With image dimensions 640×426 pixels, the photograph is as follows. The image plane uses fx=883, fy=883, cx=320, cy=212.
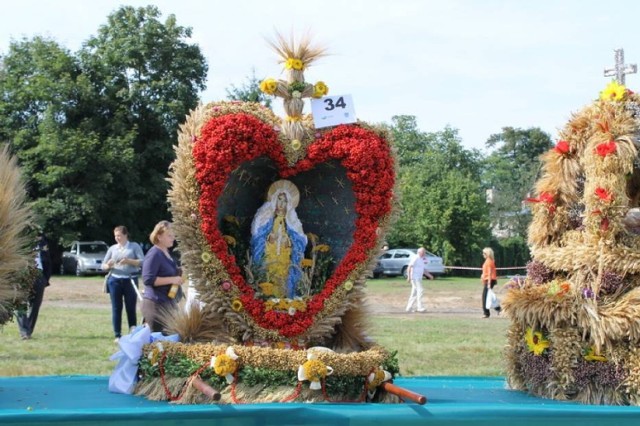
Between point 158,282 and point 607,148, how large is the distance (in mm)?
3696

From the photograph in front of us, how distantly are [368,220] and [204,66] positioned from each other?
24.4m

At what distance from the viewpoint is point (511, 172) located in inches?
2242

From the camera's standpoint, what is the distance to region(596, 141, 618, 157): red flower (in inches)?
254

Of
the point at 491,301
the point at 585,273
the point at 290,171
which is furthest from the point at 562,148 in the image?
the point at 491,301

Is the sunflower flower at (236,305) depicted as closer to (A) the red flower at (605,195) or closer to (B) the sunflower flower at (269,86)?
(B) the sunflower flower at (269,86)

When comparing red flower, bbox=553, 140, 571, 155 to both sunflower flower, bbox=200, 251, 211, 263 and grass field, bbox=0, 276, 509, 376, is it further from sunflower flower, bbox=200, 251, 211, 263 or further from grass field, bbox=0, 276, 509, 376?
sunflower flower, bbox=200, 251, 211, 263

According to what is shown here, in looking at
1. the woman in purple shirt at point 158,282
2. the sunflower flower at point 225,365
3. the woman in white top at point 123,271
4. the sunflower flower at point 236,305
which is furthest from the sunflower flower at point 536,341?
the woman in white top at point 123,271

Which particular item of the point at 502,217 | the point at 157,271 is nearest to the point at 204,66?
the point at 502,217

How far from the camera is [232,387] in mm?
5805

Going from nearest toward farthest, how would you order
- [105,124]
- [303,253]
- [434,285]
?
[303,253], [434,285], [105,124]

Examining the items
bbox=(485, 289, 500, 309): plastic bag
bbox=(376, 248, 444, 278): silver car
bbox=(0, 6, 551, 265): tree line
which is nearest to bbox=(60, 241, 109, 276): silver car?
bbox=(0, 6, 551, 265): tree line

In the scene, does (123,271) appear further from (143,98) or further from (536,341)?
(143,98)

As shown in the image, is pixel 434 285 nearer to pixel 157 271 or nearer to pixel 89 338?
pixel 89 338

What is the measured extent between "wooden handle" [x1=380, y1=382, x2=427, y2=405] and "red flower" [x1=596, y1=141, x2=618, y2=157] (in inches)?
90.1
